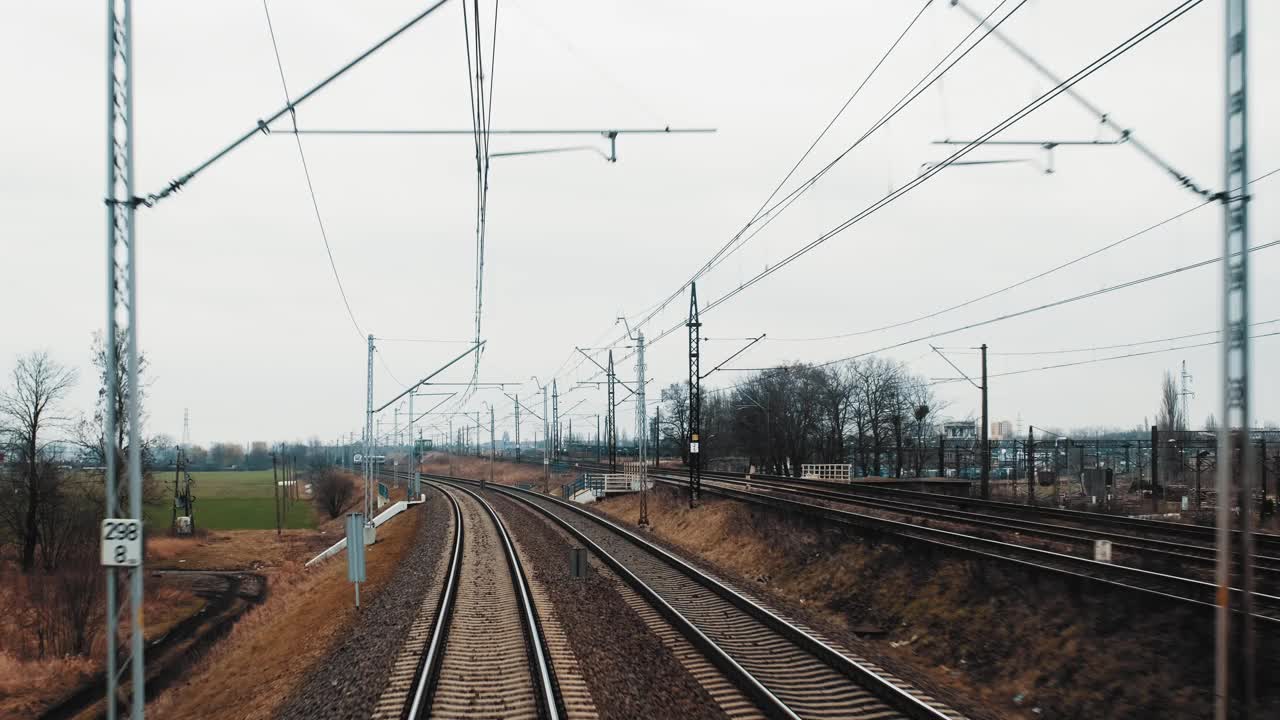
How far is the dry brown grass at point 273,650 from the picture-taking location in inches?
591

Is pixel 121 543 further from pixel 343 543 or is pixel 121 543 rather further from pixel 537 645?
pixel 343 543

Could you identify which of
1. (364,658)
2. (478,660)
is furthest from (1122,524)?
(364,658)

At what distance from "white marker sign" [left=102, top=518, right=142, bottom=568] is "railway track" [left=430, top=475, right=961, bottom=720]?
746cm

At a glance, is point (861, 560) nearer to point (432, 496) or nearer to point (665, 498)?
point (665, 498)

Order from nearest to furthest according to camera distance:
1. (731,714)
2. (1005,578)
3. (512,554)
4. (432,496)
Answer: (731,714) < (1005,578) < (512,554) < (432,496)

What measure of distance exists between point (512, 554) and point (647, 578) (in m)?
7.47

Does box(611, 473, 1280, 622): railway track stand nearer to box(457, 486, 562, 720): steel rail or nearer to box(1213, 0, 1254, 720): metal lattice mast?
box(1213, 0, 1254, 720): metal lattice mast

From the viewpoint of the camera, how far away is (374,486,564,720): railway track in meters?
10.9

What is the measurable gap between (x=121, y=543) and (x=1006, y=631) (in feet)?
41.6

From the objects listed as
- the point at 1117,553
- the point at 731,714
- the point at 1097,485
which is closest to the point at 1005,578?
the point at 1117,553

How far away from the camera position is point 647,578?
20906 mm

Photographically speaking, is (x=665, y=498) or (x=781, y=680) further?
(x=665, y=498)

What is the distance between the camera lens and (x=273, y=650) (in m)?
19.8

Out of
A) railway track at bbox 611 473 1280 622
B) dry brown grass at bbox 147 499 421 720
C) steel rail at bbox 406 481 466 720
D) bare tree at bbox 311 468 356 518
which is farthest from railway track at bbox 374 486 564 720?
bare tree at bbox 311 468 356 518
